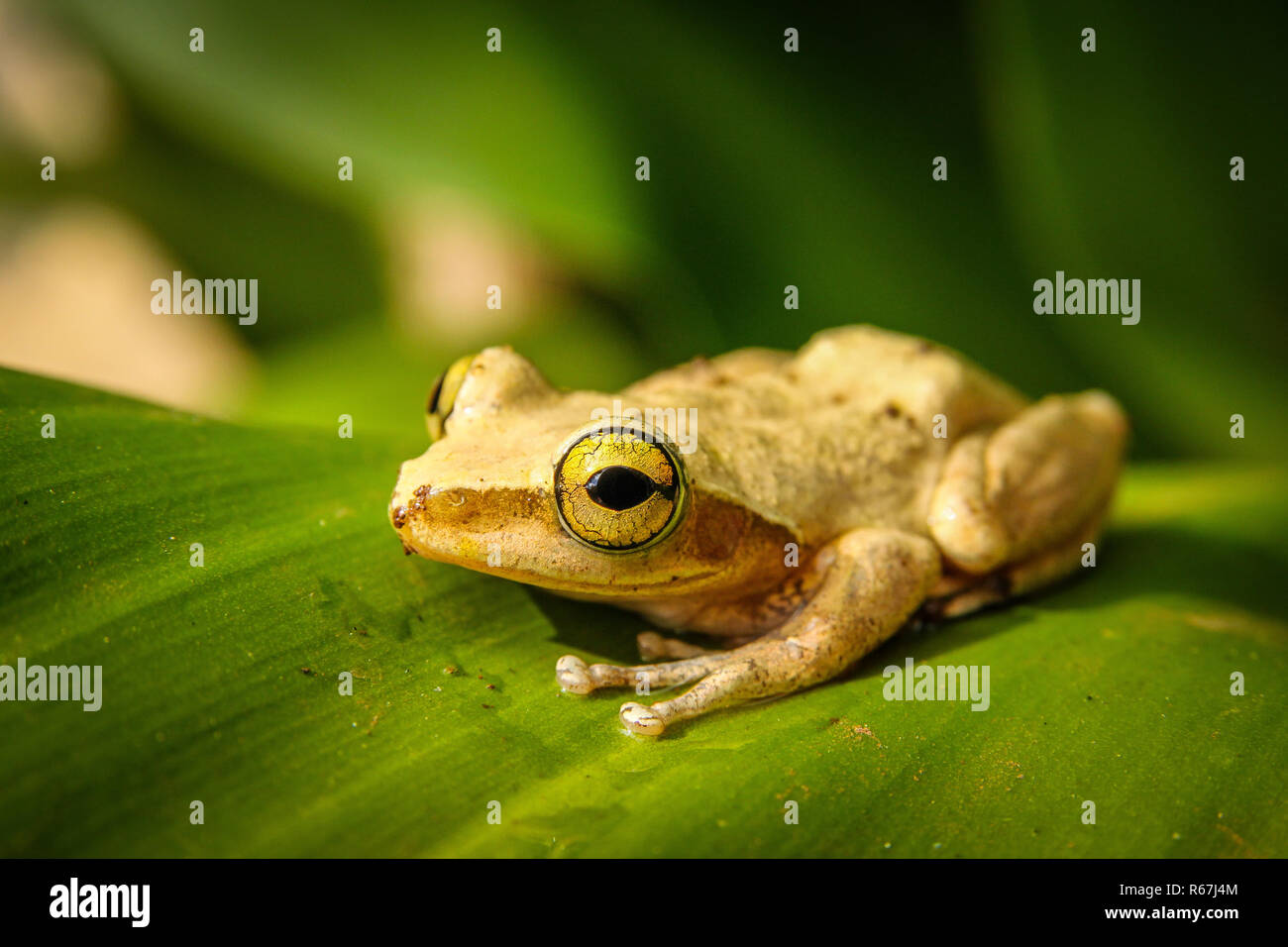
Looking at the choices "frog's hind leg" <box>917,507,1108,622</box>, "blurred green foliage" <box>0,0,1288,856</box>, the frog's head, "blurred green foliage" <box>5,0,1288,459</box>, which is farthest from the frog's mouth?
"blurred green foliage" <box>5,0,1288,459</box>

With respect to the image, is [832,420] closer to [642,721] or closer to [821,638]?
[821,638]

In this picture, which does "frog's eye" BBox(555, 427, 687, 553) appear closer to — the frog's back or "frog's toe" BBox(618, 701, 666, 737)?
the frog's back

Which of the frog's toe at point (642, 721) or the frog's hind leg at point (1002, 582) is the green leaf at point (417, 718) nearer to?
the frog's toe at point (642, 721)

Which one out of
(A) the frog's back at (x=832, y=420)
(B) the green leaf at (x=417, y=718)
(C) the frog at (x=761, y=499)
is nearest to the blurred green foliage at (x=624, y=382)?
(B) the green leaf at (x=417, y=718)

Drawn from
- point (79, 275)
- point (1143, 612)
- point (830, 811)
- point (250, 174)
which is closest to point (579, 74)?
point (250, 174)

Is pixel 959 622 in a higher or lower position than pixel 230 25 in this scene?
lower

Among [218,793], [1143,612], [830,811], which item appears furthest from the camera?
[1143,612]

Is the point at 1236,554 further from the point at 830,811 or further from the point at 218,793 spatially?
the point at 218,793
